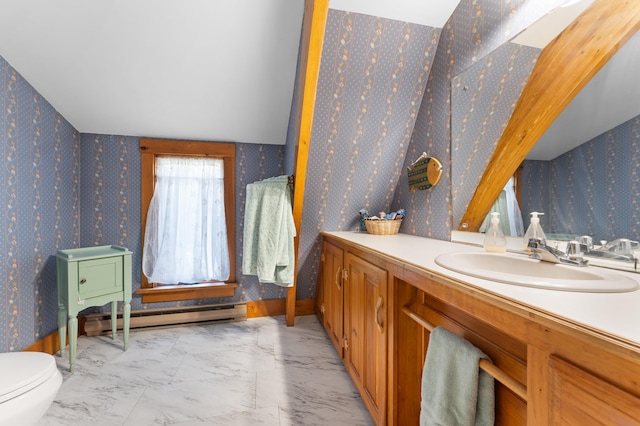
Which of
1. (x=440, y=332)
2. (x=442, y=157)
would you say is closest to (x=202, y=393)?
(x=440, y=332)

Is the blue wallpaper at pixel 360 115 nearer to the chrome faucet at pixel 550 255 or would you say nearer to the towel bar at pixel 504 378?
the chrome faucet at pixel 550 255

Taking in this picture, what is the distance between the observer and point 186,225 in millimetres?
2547

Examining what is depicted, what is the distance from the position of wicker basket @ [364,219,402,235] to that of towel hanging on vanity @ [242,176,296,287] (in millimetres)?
588

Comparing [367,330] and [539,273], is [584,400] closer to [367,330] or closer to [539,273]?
[539,273]

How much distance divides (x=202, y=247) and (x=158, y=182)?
69 cm

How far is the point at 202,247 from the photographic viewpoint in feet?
8.50

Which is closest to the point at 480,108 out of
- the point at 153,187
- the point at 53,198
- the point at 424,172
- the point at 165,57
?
the point at 424,172

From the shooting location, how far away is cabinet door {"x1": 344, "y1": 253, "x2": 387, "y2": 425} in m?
1.23

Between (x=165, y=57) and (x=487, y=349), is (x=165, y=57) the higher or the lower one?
the higher one

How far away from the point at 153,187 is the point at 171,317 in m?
1.16

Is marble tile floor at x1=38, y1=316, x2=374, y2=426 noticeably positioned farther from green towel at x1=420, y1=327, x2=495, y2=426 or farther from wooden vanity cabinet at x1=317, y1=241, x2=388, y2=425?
green towel at x1=420, y1=327, x2=495, y2=426

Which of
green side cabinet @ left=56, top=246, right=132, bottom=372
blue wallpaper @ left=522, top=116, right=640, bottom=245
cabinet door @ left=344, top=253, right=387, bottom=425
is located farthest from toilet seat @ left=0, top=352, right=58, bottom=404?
blue wallpaper @ left=522, top=116, right=640, bottom=245

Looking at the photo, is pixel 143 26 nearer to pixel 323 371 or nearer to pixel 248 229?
pixel 248 229

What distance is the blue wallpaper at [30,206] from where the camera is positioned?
1.77 m
